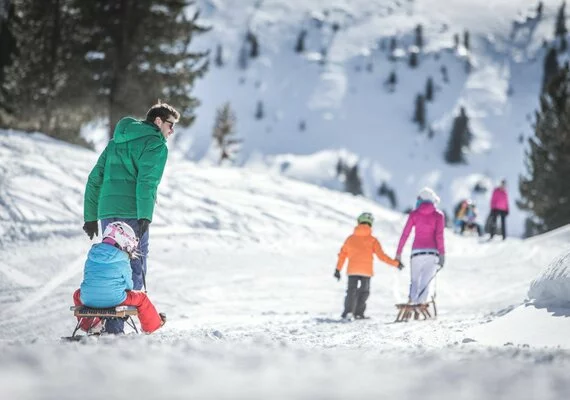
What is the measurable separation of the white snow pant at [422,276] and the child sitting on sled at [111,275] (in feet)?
15.6

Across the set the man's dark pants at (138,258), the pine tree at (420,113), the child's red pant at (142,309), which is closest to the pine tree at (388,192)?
the pine tree at (420,113)

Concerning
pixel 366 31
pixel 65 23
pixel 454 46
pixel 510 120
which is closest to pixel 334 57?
pixel 366 31

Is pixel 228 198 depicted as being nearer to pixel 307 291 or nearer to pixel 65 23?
pixel 307 291

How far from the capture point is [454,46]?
147 m

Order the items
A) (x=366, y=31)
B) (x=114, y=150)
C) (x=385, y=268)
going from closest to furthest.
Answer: (x=114, y=150)
(x=385, y=268)
(x=366, y=31)

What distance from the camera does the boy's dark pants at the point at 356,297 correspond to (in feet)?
26.8

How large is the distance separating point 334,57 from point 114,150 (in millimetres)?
143395

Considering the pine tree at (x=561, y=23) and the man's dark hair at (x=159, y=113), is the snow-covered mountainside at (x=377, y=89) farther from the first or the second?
the man's dark hair at (x=159, y=113)

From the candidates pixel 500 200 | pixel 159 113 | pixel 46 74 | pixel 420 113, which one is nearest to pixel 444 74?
pixel 420 113

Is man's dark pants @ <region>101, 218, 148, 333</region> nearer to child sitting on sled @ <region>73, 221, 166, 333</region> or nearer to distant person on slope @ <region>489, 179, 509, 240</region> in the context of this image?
child sitting on sled @ <region>73, 221, 166, 333</region>

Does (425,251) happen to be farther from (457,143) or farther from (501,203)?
(457,143)

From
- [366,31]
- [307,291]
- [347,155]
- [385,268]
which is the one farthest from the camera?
[366,31]

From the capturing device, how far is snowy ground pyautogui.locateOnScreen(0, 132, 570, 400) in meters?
2.15

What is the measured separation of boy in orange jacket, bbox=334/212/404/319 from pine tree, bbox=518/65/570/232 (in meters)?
22.8
